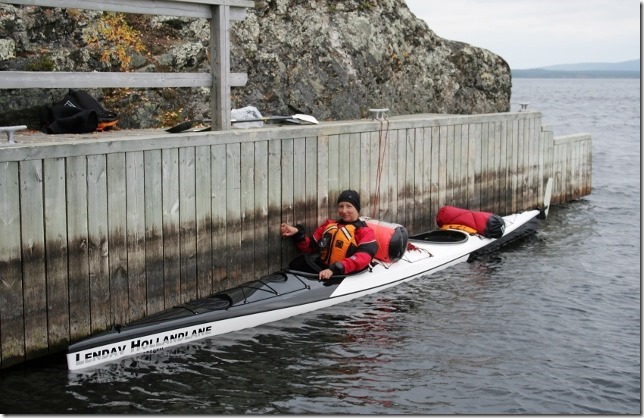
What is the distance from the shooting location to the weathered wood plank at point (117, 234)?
8.32m

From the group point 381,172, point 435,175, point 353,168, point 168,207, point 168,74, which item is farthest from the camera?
point 435,175

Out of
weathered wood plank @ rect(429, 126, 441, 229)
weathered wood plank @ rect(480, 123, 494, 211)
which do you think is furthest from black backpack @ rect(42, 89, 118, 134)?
weathered wood plank @ rect(480, 123, 494, 211)

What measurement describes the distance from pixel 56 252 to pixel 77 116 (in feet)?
7.13

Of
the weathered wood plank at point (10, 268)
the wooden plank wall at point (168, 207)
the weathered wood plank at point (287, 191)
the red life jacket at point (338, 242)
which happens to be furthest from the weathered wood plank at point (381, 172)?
the weathered wood plank at point (10, 268)

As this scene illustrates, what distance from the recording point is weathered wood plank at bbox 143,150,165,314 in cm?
867

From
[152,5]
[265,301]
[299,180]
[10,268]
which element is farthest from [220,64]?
[10,268]

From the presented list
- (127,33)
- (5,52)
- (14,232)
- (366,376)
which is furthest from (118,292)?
(127,33)

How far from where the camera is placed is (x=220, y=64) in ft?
31.5

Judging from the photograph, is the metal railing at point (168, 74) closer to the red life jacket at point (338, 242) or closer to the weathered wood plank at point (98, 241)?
the weathered wood plank at point (98, 241)

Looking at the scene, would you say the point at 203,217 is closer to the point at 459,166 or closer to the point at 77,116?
the point at 77,116

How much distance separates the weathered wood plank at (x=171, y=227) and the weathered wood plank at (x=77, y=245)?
93 centimetres

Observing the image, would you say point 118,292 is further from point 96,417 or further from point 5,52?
point 5,52

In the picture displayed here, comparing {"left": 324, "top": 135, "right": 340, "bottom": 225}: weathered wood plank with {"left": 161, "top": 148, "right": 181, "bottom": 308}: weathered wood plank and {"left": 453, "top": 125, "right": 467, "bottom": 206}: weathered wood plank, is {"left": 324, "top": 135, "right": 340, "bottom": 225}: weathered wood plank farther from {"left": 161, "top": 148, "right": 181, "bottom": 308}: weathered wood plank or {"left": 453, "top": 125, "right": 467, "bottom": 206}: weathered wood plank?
{"left": 453, "top": 125, "right": 467, "bottom": 206}: weathered wood plank

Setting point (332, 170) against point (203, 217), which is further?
point (332, 170)
